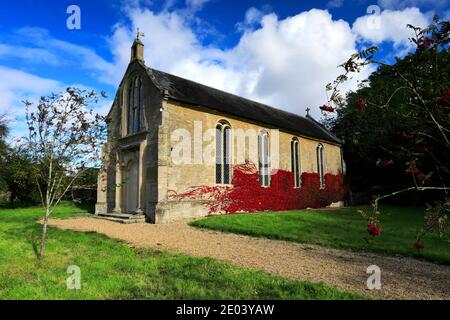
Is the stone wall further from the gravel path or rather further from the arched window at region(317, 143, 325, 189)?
the arched window at region(317, 143, 325, 189)

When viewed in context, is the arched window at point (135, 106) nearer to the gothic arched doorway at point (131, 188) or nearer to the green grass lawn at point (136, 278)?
the gothic arched doorway at point (131, 188)

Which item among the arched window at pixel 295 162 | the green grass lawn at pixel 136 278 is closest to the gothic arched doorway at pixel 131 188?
the green grass lawn at pixel 136 278

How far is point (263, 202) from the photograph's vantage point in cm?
2152

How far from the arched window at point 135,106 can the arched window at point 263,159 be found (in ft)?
27.2

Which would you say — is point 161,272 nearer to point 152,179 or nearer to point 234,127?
point 152,179

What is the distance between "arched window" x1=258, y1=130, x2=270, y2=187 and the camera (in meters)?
22.3

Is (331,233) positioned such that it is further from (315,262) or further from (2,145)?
(2,145)

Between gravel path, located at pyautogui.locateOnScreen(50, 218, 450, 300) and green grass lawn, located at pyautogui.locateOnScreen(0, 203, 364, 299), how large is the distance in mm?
752

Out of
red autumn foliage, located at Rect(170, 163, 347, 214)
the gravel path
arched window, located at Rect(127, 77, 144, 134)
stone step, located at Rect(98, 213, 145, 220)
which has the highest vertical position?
arched window, located at Rect(127, 77, 144, 134)

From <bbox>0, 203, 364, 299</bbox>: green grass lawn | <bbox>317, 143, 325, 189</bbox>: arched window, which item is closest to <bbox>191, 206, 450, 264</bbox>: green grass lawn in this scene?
<bbox>0, 203, 364, 299</bbox>: green grass lawn

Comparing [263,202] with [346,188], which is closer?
[263,202]
